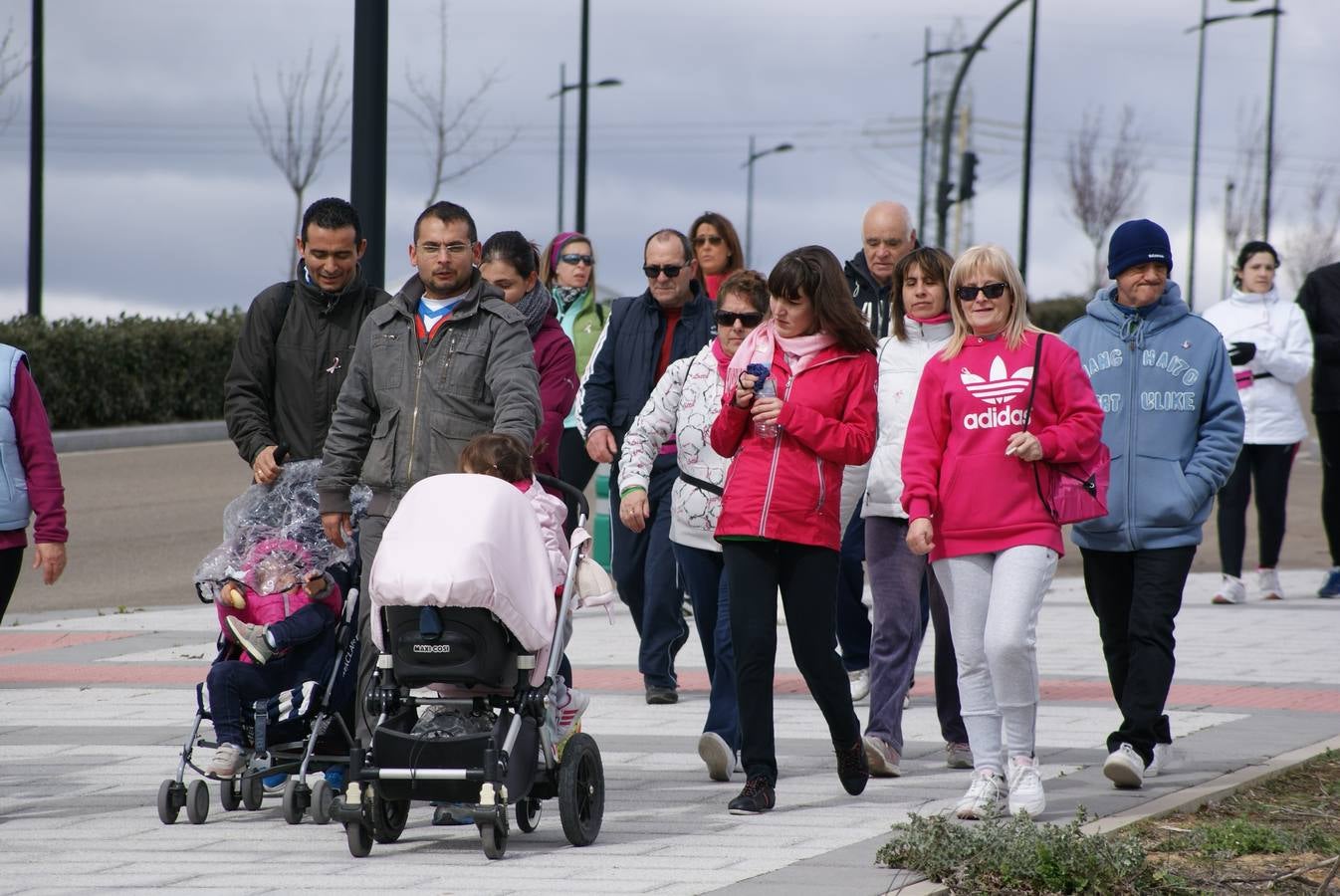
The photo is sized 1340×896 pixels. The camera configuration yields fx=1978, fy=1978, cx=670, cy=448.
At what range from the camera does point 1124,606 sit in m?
7.42

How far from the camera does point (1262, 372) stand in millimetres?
13047

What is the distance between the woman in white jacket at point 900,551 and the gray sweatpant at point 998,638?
2.79 feet

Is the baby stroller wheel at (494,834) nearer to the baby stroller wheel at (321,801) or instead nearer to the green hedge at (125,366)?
the baby stroller wheel at (321,801)

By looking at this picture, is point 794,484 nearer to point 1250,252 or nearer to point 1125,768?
point 1125,768

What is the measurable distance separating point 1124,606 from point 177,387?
20695mm

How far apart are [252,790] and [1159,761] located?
10.8 ft

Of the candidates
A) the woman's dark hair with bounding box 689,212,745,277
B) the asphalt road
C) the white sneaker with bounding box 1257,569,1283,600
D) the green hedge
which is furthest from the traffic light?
the woman's dark hair with bounding box 689,212,745,277

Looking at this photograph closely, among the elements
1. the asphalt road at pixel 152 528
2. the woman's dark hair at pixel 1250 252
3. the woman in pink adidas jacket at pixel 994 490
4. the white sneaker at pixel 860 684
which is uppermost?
the woman's dark hair at pixel 1250 252

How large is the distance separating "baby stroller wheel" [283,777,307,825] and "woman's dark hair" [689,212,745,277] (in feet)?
13.7

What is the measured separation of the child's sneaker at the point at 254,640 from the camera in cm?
657

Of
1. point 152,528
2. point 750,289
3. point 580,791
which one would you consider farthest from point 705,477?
point 152,528

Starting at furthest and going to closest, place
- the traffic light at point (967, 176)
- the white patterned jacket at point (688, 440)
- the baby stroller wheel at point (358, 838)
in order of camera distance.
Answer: the traffic light at point (967, 176)
the white patterned jacket at point (688, 440)
the baby stroller wheel at point (358, 838)

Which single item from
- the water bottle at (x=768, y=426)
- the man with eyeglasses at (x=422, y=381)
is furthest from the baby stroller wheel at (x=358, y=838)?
the water bottle at (x=768, y=426)

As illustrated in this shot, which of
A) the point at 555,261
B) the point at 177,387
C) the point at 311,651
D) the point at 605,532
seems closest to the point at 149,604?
the point at 605,532
